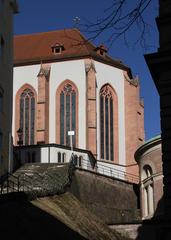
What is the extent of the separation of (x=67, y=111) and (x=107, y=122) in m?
3.85

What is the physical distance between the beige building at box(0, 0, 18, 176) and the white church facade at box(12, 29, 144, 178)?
697 inches

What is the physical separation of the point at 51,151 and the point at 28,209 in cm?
2233

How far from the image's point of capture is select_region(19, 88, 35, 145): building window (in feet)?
180

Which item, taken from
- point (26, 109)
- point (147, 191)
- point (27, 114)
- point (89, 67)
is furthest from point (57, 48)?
point (147, 191)

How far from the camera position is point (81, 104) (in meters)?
54.4

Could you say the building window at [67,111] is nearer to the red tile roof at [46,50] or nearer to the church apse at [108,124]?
the church apse at [108,124]

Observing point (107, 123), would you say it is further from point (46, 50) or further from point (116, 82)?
point (46, 50)

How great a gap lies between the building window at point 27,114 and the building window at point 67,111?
293 centimetres

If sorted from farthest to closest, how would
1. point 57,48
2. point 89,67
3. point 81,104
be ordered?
point 57,48, point 89,67, point 81,104

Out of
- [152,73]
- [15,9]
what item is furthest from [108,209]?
[152,73]

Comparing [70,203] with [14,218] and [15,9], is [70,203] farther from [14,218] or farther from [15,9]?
[15,9]

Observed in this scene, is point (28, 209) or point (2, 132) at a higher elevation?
point (2, 132)

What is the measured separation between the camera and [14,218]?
843 inches

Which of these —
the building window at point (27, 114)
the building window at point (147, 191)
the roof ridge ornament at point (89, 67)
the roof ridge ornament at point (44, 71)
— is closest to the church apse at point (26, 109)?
the building window at point (27, 114)
